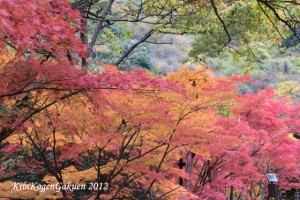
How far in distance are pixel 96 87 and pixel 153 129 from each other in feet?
5.59

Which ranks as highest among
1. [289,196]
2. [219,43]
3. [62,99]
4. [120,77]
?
[219,43]

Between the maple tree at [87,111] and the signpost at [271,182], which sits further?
the signpost at [271,182]

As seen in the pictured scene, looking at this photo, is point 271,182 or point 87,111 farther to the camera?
point 271,182

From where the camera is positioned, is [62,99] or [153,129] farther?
[153,129]

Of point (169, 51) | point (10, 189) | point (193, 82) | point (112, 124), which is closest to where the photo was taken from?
point (112, 124)

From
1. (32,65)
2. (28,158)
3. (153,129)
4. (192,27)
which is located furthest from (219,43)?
(28,158)

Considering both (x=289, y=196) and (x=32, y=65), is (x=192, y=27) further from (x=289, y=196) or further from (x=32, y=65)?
(x=289, y=196)

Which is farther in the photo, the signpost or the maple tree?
the signpost

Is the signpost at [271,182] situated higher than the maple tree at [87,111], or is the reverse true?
the maple tree at [87,111]

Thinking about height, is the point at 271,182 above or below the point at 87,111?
below

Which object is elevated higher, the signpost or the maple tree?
the maple tree

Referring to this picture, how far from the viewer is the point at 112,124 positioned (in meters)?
4.73

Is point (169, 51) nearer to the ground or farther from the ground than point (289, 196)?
farther from the ground

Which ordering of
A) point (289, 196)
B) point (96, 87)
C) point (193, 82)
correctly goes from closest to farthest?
point (96, 87)
point (193, 82)
point (289, 196)
